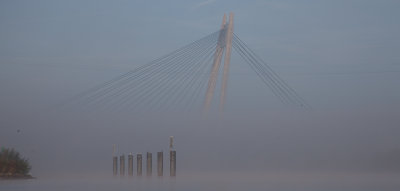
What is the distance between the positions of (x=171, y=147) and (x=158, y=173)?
3333mm

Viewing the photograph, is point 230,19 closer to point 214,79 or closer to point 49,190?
point 214,79

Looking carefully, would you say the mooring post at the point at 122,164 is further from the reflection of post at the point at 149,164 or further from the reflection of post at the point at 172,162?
the reflection of post at the point at 172,162

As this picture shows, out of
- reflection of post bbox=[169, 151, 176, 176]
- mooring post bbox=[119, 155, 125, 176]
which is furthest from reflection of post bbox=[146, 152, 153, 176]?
mooring post bbox=[119, 155, 125, 176]

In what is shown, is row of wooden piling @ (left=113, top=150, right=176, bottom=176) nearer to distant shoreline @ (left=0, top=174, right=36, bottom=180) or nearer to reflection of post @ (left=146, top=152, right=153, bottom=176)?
reflection of post @ (left=146, top=152, right=153, bottom=176)

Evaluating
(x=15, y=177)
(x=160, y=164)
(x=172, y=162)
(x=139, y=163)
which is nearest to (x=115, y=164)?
(x=139, y=163)

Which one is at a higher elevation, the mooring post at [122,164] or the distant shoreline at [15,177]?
the mooring post at [122,164]

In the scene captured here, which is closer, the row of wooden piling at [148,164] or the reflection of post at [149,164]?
the row of wooden piling at [148,164]

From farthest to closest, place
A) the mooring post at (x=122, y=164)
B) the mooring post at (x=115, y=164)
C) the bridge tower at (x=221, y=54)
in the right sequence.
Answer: the mooring post at (x=115, y=164)
the mooring post at (x=122, y=164)
the bridge tower at (x=221, y=54)

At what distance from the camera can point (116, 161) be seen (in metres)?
52.7

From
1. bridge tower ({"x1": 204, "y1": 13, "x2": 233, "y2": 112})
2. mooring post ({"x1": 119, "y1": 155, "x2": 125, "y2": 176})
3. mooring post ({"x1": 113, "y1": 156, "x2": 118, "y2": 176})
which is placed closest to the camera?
bridge tower ({"x1": 204, "y1": 13, "x2": 233, "y2": 112})

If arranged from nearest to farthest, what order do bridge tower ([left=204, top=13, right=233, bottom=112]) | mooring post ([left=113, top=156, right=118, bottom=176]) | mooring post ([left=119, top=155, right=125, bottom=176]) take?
bridge tower ([left=204, top=13, right=233, bottom=112])
mooring post ([left=119, top=155, right=125, bottom=176])
mooring post ([left=113, top=156, right=118, bottom=176])

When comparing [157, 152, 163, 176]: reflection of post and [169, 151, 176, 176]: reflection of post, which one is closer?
[169, 151, 176, 176]: reflection of post

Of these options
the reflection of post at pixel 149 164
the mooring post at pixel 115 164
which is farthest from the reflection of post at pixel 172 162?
the mooring post at pixel 115 164

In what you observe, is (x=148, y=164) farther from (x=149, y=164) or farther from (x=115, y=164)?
(x=115, y=164)
